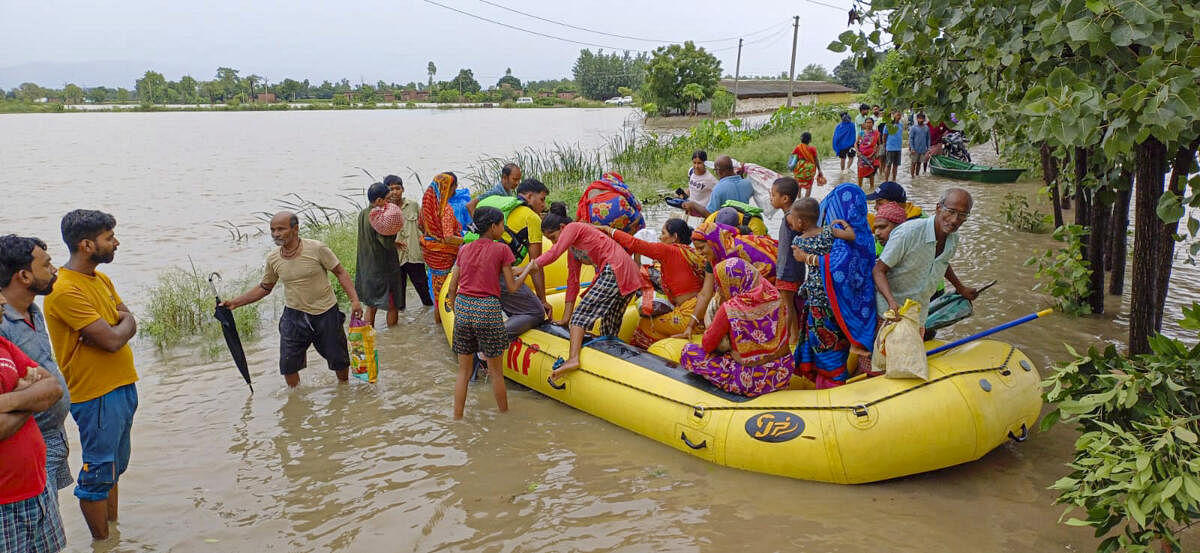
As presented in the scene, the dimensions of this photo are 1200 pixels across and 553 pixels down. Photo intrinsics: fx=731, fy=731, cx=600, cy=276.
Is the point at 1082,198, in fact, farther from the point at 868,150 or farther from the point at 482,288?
the point at 868,150

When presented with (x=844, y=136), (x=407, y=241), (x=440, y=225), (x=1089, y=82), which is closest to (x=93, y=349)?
(x=440, y=225)

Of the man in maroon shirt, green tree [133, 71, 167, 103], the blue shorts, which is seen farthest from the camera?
green tree [133, 71, 167, 103]

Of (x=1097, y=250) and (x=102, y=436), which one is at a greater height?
(x=1097, y=250)

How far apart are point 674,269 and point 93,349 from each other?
A: 3551 millimetres

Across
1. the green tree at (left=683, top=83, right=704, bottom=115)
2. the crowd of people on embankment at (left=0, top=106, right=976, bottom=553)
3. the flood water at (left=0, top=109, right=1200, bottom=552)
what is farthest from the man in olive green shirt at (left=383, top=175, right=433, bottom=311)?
the green tree at (left=683, top=83, right=704, bottom=115)

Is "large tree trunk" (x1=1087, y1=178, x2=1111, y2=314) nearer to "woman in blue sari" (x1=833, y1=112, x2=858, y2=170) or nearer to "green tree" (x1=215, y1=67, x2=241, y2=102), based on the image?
"woman in blue sari" (x1=833, y1=112, x2=858, y2=170)

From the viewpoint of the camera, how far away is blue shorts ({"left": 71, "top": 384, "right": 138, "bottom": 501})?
355 centimetres

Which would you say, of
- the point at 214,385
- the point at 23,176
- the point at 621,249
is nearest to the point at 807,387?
the point at 621,249

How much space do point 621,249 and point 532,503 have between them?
193 cm

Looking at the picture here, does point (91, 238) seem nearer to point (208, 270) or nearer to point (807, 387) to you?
point (807, 387)

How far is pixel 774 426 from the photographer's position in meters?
4.16

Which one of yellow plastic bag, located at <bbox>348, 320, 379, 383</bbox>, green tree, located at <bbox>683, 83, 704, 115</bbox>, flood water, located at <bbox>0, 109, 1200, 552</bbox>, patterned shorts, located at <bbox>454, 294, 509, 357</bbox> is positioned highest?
green tree, located at <bbox>683, 83, 704, 115</bbox>

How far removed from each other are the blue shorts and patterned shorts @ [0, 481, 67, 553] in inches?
32.0

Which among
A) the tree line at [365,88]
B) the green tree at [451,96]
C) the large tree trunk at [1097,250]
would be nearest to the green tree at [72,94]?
the tree line at [365,88]
